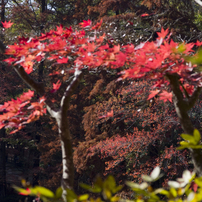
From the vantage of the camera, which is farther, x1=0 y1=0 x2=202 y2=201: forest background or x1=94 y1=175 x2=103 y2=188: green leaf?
x1=0 y1=0 x2=202 y2=201: forest background

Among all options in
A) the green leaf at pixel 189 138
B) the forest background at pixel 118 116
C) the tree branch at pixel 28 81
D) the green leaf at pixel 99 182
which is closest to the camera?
the green leaf at pixel 99 182

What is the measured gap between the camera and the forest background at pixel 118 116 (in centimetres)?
612

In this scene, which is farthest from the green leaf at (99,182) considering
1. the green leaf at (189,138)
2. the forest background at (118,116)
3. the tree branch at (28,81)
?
Result: the forest background at (118,116)

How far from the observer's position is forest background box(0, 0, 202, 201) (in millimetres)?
6125

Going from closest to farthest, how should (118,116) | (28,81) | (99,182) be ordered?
(99,182) < (28,81) < (118,116)

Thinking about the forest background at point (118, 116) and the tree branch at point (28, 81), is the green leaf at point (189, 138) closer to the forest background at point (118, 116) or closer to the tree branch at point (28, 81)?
the tree branch at point (28, 81)

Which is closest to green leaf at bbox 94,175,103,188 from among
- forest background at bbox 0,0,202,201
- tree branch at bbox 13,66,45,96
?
tree branch at bbox 13,66,45,96

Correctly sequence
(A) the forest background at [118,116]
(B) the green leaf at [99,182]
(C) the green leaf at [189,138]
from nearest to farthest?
(B) the green leaf at [99,182]
(C) the green leaf at [189,138]
(A) the forest background at [118,116]

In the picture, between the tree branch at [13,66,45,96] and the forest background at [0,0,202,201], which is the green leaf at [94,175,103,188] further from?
the forest background at [0,0,202,201]

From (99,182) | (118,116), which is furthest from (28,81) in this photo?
(118,116)

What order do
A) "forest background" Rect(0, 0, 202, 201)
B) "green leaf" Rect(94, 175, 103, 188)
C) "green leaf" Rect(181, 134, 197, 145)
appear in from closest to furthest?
"green leaf" Rect(94, 175, 103, 188) → "green leaf" Rect(181, 134, 197, 145) → "forest background" Rect(0, 0, 202, 201)

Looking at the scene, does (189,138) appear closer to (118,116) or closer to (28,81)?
(28,81)

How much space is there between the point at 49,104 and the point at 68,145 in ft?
1.34

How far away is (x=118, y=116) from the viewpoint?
7863 mm
